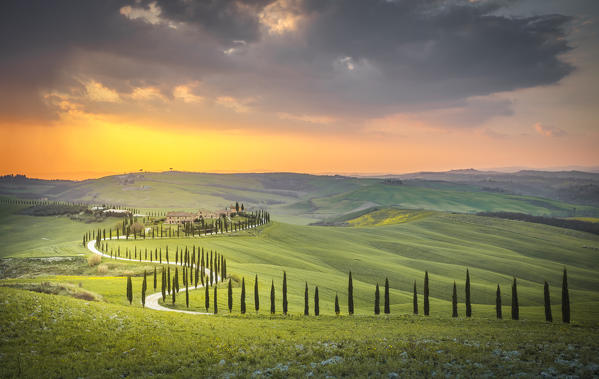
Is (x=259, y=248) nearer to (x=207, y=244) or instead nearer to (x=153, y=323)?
(x=207, y=244)

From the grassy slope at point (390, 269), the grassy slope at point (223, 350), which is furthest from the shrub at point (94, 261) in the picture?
the grassy slope at point (223, 350)

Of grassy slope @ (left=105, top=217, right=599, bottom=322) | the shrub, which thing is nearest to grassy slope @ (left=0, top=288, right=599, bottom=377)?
grassy slope @ (left=105, top=217, right=599, bottom=322)

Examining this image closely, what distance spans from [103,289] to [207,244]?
76451 mm

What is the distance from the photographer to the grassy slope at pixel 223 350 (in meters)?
25.8

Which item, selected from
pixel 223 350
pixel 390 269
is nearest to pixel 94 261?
pixel 223 350

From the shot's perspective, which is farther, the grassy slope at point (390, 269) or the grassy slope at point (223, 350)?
the grassy slope at point (390, 269)

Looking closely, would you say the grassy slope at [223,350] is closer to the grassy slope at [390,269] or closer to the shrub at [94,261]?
the grassy slope at [390,269]

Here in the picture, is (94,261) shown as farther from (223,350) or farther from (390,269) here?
(390,269)

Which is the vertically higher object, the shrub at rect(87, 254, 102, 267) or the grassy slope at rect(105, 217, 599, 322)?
the shrub at rect(87, 254, 102, 267)

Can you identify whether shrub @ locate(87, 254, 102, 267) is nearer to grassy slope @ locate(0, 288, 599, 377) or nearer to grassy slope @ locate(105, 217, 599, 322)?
grassy slope @ locate(105, 217, 599, 322)

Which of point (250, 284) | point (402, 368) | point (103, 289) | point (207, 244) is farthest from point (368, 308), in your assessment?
point (207, 244)

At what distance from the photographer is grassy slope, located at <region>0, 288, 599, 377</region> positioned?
25.8 m

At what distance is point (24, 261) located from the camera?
123 m

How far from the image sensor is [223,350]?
32.5 m
